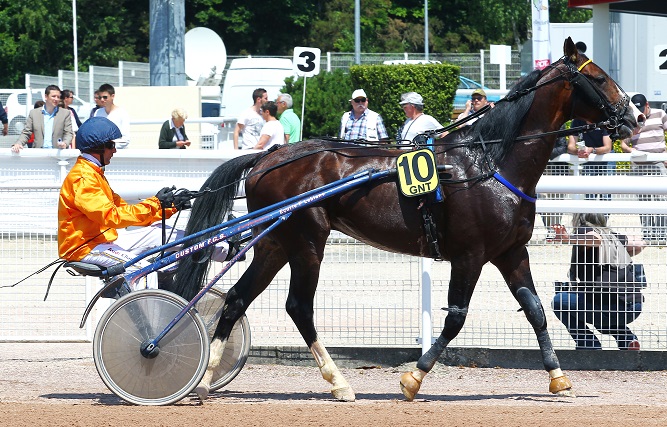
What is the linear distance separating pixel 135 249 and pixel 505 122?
2421 millimetres

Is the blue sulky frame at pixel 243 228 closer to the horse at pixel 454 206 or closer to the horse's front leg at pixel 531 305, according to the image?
the horse at pixel 454 206

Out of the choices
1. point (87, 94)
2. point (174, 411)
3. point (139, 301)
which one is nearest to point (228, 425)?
point (174, 411)

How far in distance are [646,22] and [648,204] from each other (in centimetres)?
1266

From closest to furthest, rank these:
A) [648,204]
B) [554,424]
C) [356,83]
A: [554,424], [648,204], [356,83]

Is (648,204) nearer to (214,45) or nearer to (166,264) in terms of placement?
(166,264)

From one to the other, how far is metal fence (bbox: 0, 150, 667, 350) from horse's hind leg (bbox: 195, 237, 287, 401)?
938mm

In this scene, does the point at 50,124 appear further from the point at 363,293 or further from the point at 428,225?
the point at 428,225

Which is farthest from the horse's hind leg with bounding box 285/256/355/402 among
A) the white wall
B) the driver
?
the white wall

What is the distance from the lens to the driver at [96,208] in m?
6.55

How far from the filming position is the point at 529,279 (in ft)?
22.4

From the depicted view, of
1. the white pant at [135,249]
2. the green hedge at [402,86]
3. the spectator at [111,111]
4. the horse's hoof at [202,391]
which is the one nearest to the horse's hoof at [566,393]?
the horse's hoof at [202,391]

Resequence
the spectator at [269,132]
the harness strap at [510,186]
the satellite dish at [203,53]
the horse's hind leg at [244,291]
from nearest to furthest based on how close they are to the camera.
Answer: the harness strap at [510,186]
the horse's hind leg at [244,291]
the spectator at [269,132]
the satellite dish at [203,53]

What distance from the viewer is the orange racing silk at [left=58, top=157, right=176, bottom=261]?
6531mm

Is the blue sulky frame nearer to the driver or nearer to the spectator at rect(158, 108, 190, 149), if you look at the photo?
the driver
